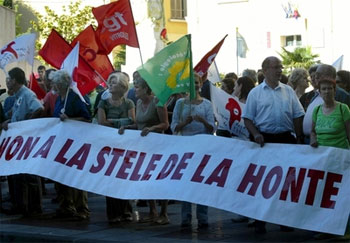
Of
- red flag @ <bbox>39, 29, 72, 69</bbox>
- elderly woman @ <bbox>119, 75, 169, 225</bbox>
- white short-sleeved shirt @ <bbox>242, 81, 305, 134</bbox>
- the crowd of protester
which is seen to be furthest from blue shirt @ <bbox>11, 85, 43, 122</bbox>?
white short-sleeved shirt @ <bbox>242, 81, 305, 134</bbox>

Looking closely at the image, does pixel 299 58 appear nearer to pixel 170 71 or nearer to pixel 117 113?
pixel 117 113

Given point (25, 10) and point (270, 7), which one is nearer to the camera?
point (270, 7)

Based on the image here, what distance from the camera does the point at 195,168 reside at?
10.0 metres

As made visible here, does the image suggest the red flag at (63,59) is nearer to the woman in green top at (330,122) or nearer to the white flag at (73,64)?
the white flag at (73,64)

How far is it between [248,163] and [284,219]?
0.79 meters

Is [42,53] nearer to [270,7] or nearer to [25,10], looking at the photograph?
[270,7]

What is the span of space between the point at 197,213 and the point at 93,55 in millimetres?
3601

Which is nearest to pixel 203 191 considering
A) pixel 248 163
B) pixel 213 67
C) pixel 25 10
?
pixel 248 163

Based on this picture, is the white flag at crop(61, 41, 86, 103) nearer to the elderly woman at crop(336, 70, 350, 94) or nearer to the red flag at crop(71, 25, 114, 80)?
the red flag at crop(71, 25, 114, 80)

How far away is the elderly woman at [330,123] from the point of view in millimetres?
9438

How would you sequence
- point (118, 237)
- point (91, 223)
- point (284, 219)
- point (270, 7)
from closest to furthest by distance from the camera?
point (284, 219), point (118, 237), point (91, 223), point (270, 7)

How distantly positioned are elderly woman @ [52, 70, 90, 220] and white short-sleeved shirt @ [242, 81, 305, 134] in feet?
7.87

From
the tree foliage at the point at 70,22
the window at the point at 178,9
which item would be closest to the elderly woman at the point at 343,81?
the tree foliage at the point at 70,22

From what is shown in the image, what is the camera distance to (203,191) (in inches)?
388
